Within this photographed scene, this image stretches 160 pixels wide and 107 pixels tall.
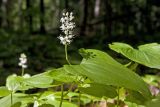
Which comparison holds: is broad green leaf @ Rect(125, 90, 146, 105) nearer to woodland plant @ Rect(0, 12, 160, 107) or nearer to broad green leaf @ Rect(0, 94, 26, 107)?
woodland plant @ Rect(0, 12, 160, 107)

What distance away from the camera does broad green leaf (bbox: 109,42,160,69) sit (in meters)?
1.25

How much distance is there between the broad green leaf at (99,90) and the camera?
1.35 metres

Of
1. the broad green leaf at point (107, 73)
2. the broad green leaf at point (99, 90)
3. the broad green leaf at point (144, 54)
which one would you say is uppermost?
the broad green leaf at point (144, 54)

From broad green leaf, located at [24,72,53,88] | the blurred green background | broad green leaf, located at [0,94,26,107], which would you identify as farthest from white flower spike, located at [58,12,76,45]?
the blurred green background

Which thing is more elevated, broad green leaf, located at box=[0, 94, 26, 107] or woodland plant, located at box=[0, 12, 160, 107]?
woodland plant, located at box=[0, 12, 160, 107]

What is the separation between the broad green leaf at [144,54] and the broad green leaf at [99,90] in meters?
0.15

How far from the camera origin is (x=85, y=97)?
1.79m

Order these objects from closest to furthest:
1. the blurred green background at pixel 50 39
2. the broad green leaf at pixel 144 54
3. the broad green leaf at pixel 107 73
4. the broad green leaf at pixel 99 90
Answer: the broad green leaf at pixel 107 73 → the broad green leaf at pixel 144 54 → the broad green leaf at pixel 99 90 → the blurred green background at pixel 50 39

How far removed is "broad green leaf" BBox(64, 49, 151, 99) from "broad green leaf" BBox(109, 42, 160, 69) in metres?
0.06

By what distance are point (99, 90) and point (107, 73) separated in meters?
0.21

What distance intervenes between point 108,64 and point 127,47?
19 cm

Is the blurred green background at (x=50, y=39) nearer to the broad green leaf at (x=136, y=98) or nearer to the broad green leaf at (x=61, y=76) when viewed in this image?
the broad green leaf at (x=136, y=98)

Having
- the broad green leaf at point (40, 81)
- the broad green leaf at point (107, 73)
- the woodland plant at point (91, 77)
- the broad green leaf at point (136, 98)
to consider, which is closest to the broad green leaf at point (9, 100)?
the woodland plant at point (91, 77)

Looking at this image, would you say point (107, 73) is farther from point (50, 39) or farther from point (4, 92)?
point (50, 39)
